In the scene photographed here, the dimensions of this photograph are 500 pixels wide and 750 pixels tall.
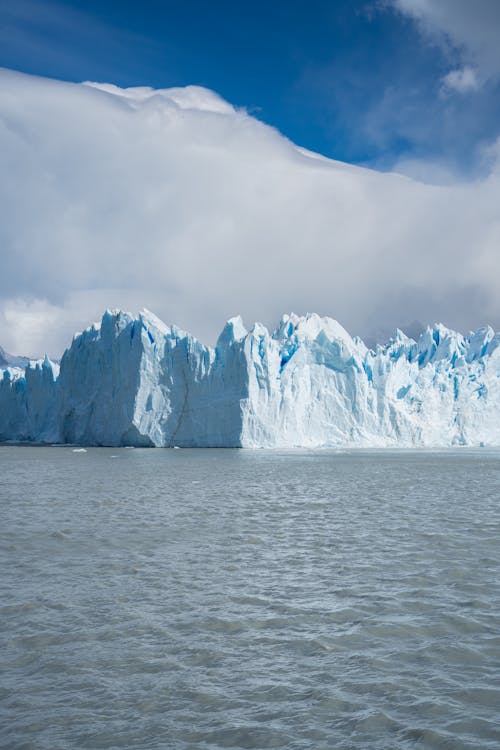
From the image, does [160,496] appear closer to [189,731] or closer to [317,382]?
[189,731]

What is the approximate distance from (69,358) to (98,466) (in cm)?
1862

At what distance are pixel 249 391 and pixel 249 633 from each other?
30.5 m

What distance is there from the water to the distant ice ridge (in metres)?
26.4

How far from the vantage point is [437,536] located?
29.3 ft

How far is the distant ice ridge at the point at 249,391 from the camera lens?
121 ft

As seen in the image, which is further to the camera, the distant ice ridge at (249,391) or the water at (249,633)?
the distant ice ridge at (249,391)

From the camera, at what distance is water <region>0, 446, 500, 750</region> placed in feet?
11.1

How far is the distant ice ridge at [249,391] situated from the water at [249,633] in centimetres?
2638

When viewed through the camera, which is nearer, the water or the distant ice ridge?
the water

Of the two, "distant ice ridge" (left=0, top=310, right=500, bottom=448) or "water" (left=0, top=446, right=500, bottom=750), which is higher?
"distant ice ridge" (left=0, top=310, right=500, bottom=448)

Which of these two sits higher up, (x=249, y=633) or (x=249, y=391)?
(x=249, y=391)

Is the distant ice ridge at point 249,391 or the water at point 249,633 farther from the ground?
the distant ice ridge at point 249,391

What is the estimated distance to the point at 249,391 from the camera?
35.3 metres

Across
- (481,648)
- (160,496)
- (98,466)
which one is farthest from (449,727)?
(98,466)
